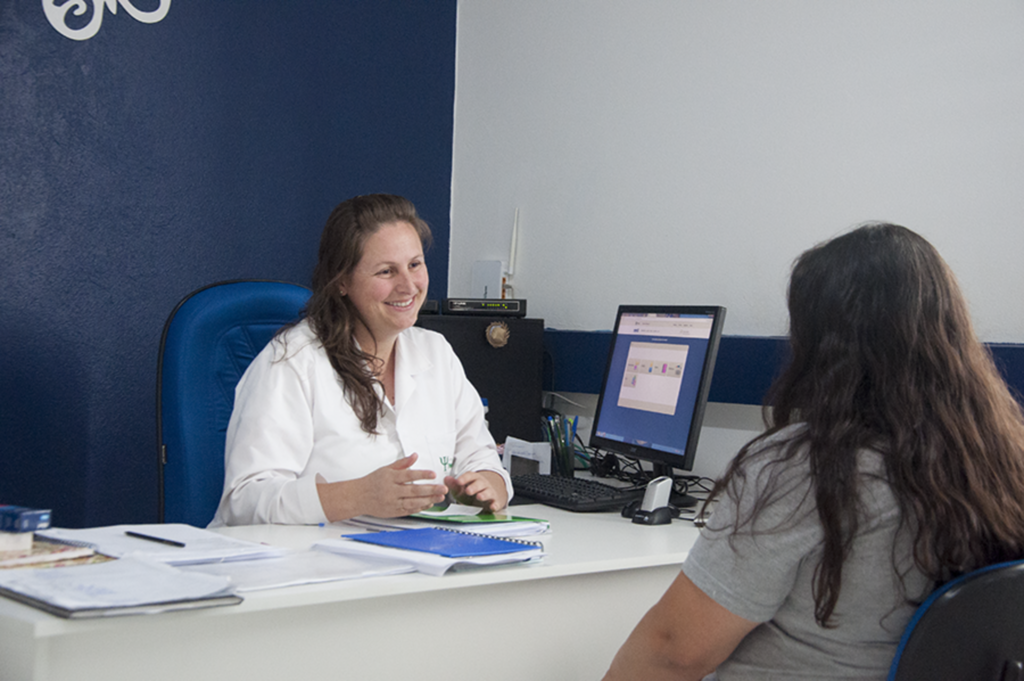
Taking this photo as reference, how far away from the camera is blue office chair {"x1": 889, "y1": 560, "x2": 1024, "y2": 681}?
909mm

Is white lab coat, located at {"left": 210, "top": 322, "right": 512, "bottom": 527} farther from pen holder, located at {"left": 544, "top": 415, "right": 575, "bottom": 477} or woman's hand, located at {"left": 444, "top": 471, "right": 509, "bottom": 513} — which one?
pen holder, located at {"left": 544, "top": 415, "right": 575, "bottom": 477}

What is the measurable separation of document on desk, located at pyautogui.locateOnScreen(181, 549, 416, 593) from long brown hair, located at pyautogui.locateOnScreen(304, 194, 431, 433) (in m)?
0.60

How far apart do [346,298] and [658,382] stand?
2.52ft

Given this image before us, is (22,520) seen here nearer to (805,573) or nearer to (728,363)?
(805,573)

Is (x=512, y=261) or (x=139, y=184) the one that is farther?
(x=512, y=261)

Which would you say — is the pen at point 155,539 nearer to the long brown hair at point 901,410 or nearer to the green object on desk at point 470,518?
the green object on desk at point 470,518

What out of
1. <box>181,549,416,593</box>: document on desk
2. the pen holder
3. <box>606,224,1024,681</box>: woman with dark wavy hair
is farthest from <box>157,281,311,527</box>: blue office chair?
<box>606,224,1024,681</box>: woman with dark wavy hair

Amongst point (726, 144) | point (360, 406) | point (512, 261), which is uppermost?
point (726, 144)

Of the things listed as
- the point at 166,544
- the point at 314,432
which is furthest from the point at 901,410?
the point at 314,432

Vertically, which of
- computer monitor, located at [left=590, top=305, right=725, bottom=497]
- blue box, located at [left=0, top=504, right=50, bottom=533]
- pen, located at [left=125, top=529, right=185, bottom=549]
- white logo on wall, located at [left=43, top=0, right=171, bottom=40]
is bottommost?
pen, located at [left=125, top=529, right=185, bottom=549]

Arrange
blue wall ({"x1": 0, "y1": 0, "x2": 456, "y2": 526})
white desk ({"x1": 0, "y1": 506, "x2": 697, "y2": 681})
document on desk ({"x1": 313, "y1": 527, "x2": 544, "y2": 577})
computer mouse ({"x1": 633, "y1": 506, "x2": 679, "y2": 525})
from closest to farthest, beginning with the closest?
white desk ({"x1": 0, "y1": 506, "x2": 697, "y2": 681}) → document on desk ({"x1": 313, "y1": 527, "x2": 544, "y2": 577}) → computer mouse ({"x1": 633, "y1": 506, "x2": 679, "y2": 525}) → blue wall ({"x1": 0, "y1": 0, "x2": 456, "y2": 526})

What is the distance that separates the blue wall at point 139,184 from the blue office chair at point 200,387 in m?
0.80

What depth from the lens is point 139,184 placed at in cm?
268

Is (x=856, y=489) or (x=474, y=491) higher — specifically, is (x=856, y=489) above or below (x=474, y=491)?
above
